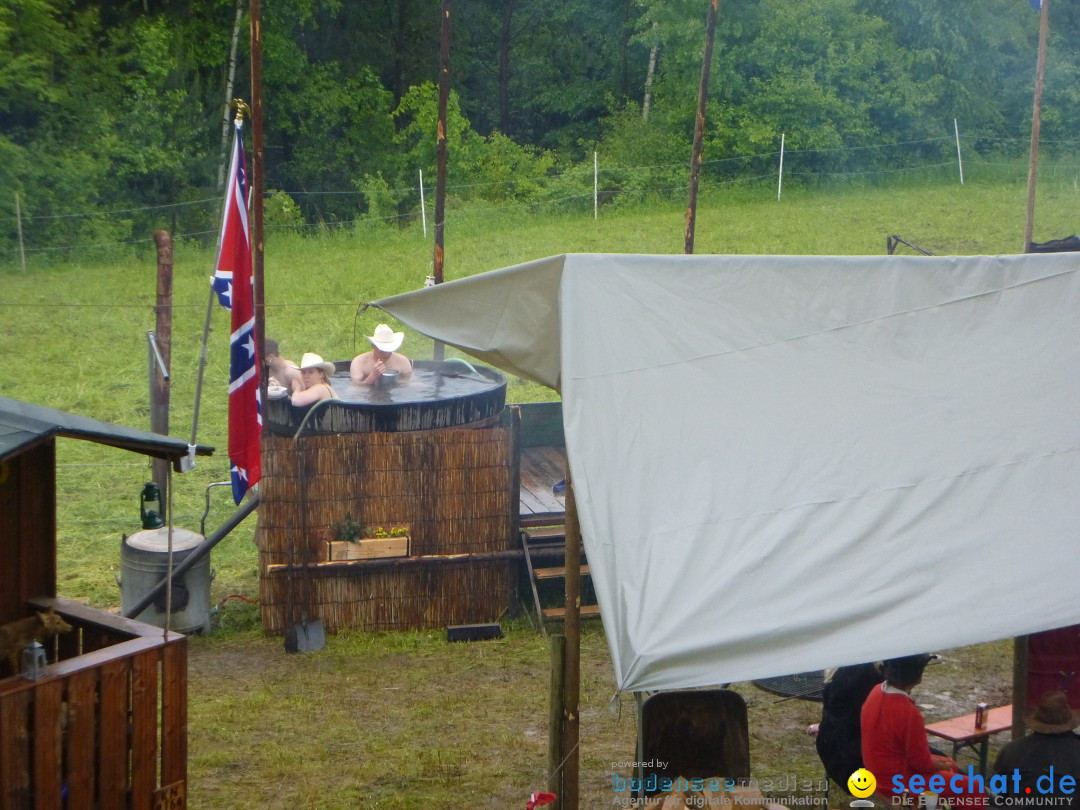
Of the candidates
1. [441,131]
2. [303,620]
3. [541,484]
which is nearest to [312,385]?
[303,620]

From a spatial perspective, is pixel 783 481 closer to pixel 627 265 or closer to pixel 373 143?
pixel 627 265

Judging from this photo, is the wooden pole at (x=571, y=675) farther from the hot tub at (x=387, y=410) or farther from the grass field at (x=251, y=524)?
the hot tub at (x=387, y=410)

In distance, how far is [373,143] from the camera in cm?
2747

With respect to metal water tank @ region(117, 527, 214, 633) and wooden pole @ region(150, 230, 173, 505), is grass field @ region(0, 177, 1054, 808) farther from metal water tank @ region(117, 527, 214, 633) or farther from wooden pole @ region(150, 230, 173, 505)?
wooden pole @ region(150, 230, 173, 505)

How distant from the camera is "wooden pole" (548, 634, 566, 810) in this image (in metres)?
4.76

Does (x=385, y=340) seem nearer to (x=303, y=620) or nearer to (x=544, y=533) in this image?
(x=544, y=533)

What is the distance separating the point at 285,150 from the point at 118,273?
31.9 ft

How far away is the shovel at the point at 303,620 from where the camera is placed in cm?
775

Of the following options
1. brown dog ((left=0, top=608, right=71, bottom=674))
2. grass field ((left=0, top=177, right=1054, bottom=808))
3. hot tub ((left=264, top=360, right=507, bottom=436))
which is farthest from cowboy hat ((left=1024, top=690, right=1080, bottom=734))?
hot tub ((left=264, top=360, right=507, bottom=436))

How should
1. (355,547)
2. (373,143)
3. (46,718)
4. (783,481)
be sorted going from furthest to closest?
(373,143), (355,547), (783,481), (46,718)

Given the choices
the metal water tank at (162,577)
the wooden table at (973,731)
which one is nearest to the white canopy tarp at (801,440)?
the wooden table at (973,731)

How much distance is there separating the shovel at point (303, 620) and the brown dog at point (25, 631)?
328 cm

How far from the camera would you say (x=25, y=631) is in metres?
4.47

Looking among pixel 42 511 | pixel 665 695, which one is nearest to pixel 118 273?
pixel 42 511
